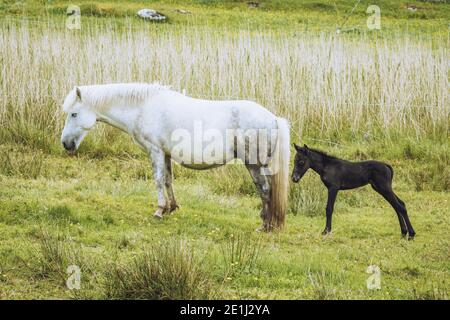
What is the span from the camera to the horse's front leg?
7500mm

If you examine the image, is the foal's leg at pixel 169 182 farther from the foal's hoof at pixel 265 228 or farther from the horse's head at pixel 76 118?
the foal's hoof at pixel 265 228

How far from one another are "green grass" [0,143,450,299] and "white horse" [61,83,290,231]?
1.61ft

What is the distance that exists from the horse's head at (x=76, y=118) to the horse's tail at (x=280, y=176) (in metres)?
2.01

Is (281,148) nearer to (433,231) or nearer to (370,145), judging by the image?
(433,231)

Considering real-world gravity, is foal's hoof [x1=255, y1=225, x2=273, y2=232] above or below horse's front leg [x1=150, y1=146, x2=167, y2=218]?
below

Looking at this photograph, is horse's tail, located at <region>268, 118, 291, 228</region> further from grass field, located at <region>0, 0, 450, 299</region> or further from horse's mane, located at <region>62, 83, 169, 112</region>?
horse's mane, located at <region>62, 83, 169, 112</region>

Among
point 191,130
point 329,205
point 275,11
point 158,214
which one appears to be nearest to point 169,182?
point 158,214

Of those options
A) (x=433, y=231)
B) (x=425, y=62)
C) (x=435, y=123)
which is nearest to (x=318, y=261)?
(x=433, y=231)

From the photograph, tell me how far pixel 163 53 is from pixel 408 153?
4.57 m

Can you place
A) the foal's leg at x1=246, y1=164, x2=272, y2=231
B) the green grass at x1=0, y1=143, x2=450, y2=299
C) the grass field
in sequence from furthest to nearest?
the foal's leg at x1=246, y1=164, x2=272, y2=231, the grass field, the green grass at x1=0, y1=143, x2=450, y2=299

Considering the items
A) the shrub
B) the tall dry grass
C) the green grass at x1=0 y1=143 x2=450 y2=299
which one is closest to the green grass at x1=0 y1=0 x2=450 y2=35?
the tall dry grass

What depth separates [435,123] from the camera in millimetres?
11391

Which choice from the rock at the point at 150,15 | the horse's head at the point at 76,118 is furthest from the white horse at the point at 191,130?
the rock at the point at 150,15

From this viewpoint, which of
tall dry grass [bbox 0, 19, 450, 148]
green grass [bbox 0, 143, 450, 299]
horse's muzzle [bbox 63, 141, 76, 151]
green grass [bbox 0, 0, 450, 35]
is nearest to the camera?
green grass [bbox 0, 143, 450, 299]
